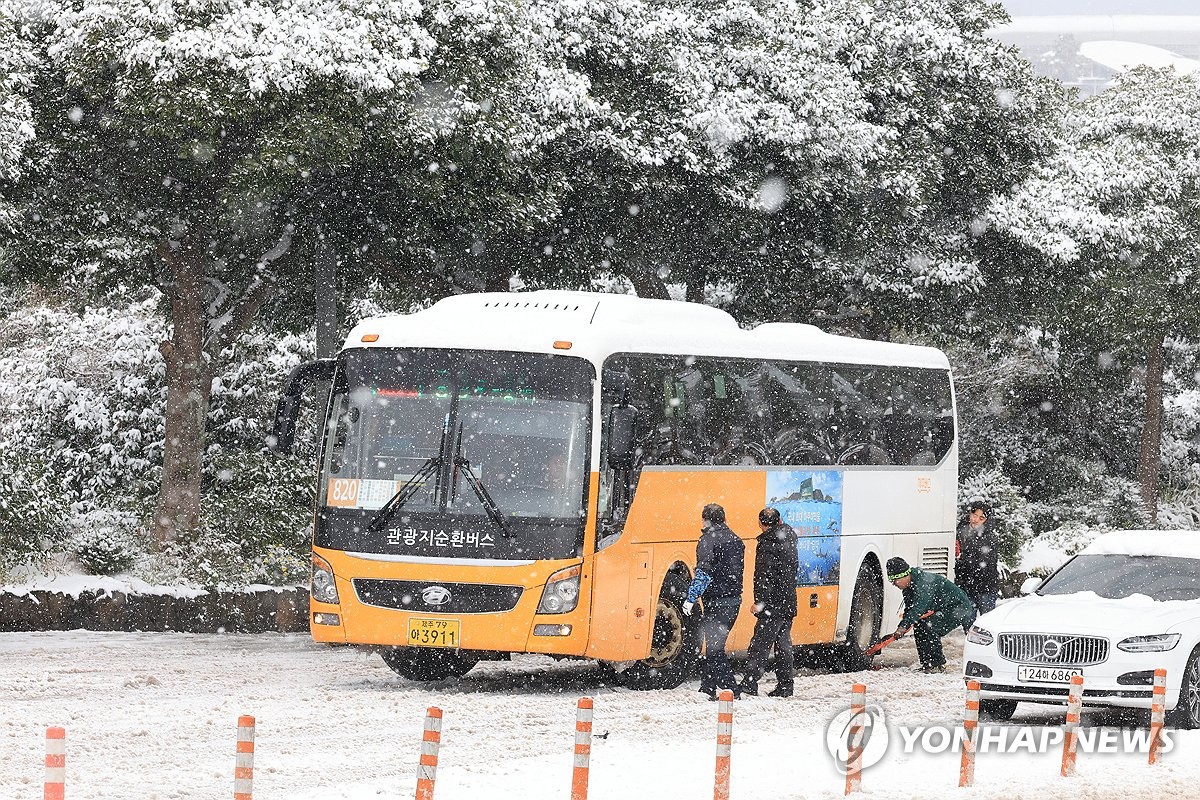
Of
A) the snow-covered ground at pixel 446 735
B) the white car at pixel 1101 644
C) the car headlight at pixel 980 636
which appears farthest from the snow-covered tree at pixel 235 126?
the white car at pixel 1101 644

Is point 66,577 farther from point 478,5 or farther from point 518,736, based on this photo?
point 518,736

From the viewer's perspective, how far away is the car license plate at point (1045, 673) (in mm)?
15742

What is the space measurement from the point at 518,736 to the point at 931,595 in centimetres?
783

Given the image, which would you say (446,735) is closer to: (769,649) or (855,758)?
(855,758)

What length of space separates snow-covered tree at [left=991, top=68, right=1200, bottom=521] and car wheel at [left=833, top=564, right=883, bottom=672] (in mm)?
14571

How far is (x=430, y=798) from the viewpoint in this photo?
827 centimetres

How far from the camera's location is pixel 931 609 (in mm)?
20781

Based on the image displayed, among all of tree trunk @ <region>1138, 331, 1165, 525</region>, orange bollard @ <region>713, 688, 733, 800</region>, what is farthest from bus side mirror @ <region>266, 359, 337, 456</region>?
tree trunk @ <region>1138, 331, 1165, 525</region>

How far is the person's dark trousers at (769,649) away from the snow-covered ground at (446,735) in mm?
206

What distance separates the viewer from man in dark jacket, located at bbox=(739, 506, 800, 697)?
17.5m

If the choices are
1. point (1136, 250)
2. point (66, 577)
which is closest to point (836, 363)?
point (66, 577)

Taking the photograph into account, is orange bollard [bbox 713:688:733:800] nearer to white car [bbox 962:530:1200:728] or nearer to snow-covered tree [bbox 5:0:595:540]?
white car [bbox 962:530:1200:728]

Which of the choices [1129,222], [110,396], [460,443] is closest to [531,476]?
[460,443]

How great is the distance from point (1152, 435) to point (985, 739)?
33.7 meters
